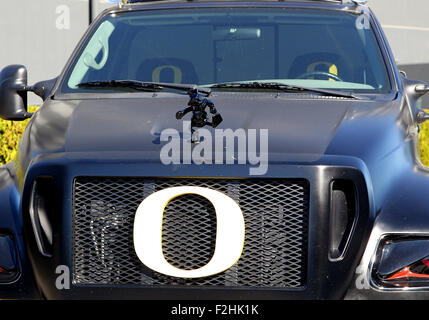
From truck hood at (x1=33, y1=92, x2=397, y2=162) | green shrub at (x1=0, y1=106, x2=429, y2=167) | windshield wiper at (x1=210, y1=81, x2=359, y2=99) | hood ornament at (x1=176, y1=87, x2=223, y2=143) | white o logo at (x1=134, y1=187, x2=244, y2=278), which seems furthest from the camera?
green shrub at (x1=0, y1=106, x2=429, y2=167)

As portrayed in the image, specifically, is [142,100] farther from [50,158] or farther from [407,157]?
[407,157]

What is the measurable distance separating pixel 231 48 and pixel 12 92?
1312 millimetres

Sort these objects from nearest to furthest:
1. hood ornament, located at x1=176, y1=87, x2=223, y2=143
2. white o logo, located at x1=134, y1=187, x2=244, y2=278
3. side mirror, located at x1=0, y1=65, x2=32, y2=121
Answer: white o logo, located at x1=134, y1=187, x2=244, y2=278 < hood ornament, located at x1=176, y1=87, x2=223, y2=143 < side mirror, located at x1=0, y1=65, x2=32, y2=121

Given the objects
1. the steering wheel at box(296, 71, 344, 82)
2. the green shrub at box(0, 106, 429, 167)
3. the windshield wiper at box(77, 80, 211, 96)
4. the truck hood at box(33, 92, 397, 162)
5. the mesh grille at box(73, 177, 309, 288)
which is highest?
the steering wheel at box(296, 71, 344, 82)

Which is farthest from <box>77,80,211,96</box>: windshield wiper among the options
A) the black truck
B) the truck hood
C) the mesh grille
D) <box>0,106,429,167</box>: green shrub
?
<box>0,106,429,167</box>: green shrub

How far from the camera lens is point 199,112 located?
387 centimetres

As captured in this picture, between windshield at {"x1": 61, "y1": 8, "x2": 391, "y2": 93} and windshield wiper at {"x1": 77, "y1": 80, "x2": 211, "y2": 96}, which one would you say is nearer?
windshield wiper at {"x1": 77, "y1": 80, "x2": 211, "y2": 96}

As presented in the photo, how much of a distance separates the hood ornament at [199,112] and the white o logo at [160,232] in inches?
15.0

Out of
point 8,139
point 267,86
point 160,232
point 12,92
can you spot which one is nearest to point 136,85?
point 267,86

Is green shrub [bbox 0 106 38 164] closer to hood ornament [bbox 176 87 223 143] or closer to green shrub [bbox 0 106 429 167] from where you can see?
green shrub [bbox 0 106 429 167]

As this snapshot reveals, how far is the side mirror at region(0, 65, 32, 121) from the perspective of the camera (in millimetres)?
4910

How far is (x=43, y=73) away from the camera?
67.3 feet

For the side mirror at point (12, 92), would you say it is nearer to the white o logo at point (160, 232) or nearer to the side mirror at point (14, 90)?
the side mirror at point (14, 90)

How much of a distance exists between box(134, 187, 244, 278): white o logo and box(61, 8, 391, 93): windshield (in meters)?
1.52
